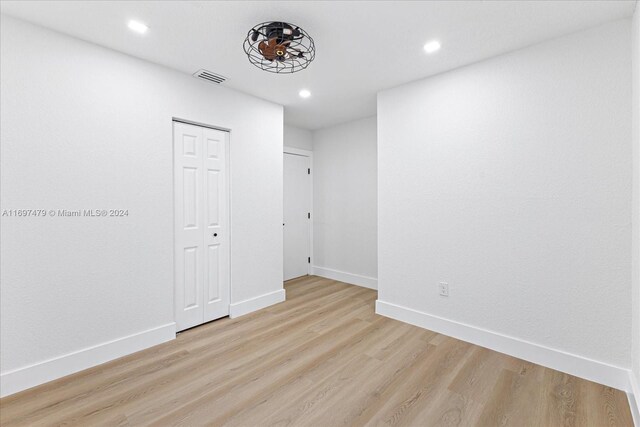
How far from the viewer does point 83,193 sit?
228 cm

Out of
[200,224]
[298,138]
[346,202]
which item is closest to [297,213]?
[346,202]

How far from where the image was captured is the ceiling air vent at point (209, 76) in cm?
284

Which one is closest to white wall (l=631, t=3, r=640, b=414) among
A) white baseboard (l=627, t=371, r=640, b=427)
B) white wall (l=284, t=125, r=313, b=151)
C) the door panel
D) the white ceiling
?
white baseboard (l=627, t=371, r=640, b=427)

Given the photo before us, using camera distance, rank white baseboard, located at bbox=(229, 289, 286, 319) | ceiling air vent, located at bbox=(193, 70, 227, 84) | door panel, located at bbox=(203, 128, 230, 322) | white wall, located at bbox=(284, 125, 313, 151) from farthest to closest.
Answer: white wall, located at bbox=(284, 125, 313, 151) → white baseboard, located at bbox=(229, 289, 286, 319) → door panel, located at bbox=(203, 128, 230, 322) → ceiling air vent, located at bbox=(193, 70, 227, 84)

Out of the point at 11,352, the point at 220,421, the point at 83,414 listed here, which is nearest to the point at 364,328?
the point at 220,421

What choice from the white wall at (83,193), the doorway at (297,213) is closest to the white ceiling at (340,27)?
the white wall at (83,193)

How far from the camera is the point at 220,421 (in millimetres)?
1729

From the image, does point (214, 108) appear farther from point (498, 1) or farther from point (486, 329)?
point (486, 329)

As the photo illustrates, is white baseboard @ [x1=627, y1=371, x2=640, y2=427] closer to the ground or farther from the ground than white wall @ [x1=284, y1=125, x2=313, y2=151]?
closer to the ground

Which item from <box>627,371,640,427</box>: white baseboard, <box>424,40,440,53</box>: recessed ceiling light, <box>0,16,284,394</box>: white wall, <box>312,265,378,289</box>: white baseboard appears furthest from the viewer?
<box>312,265,378,289</box>: white baseboard

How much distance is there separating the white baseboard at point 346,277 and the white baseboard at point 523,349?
1124 mm

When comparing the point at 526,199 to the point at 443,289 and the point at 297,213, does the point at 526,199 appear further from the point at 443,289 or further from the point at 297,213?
the point at 297,213

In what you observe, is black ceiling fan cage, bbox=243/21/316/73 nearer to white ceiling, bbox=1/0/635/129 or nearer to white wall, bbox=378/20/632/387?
white ceiling, bbox=1/0/635/129

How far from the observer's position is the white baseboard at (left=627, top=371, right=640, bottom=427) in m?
1.71
